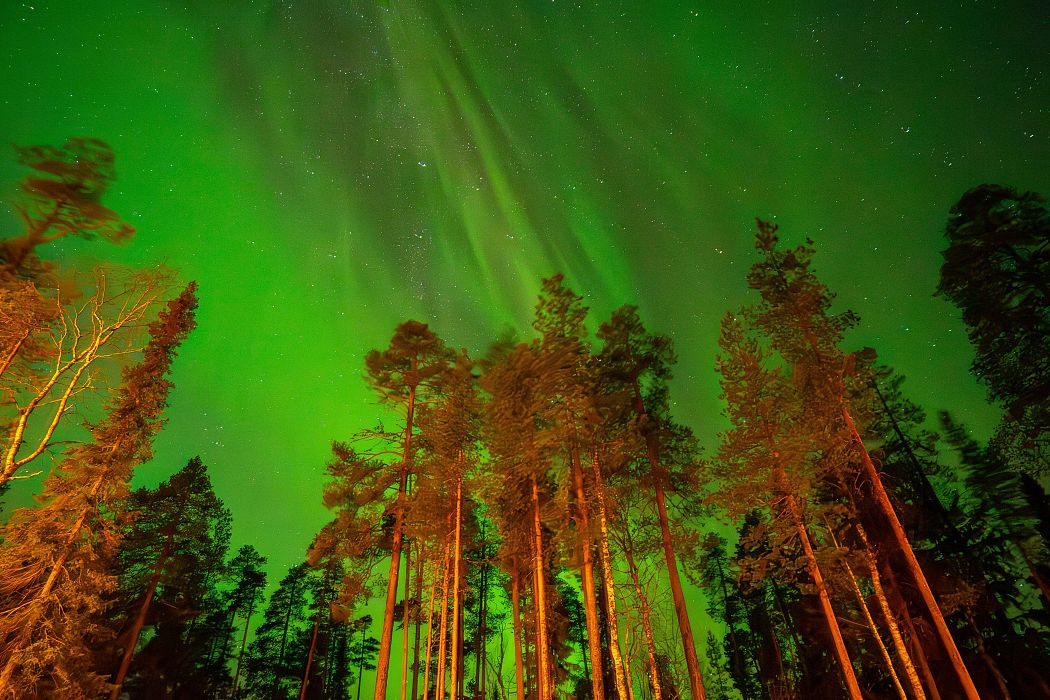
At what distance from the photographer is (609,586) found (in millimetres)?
11047

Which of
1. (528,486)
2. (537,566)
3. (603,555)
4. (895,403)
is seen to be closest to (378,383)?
(528,486)

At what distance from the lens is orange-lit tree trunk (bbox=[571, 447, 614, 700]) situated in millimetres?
10188

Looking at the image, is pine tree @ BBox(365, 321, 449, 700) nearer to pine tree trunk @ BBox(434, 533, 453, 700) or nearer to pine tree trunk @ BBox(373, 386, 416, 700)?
pine tree trunk @ BBox(373, 386, 416, 700)

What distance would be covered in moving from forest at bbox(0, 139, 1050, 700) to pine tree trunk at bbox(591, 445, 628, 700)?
0.31 feet

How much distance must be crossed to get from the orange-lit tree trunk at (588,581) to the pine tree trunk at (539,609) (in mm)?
1124

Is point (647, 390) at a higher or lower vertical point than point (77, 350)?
higher

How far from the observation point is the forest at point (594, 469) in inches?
452

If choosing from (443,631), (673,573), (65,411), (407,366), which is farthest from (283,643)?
(673,573)

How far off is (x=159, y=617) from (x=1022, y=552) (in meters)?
43.0

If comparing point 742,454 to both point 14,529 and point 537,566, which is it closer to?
point 537,566

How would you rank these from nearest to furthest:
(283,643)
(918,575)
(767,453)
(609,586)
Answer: (609,586)
(918,575)
(767,453)
(283,643)

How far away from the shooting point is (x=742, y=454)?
1445 cm

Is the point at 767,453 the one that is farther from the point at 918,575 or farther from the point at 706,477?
the point at 918,575

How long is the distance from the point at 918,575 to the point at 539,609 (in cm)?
1006
